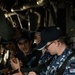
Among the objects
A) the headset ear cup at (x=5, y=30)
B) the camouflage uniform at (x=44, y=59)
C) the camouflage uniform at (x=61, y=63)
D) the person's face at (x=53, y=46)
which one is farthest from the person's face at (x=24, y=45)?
the person's face at (x=53, y=46)

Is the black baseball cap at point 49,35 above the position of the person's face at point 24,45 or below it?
above

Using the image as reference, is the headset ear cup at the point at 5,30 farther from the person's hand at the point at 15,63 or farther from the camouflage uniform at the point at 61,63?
the camouflage uniform at the point at 61,63

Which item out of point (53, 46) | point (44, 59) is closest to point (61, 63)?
point (53, 46)

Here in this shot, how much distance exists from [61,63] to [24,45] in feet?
3.57

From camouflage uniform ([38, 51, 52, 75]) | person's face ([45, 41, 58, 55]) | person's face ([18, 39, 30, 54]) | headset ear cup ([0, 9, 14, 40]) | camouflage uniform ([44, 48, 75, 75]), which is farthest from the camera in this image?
person's face ([18, 39, 30, 54])

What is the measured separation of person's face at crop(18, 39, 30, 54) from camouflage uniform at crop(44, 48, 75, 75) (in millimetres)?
792

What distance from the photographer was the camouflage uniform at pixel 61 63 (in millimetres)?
2377

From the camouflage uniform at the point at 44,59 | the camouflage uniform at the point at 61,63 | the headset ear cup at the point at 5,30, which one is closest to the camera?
the camouflage uniform at the point at 61,63

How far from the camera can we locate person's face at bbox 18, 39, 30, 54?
345 cm

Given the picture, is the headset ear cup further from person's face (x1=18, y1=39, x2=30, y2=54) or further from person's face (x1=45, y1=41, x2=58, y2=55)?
person's face (x1=45, y1=41, x2=58, y2=55)

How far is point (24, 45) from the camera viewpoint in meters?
3.53

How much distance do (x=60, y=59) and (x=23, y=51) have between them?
37.9 inches

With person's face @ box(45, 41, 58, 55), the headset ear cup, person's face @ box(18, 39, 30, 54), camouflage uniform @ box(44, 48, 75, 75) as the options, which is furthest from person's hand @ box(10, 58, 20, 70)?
person's face @ box(45, 41, 58, 55)

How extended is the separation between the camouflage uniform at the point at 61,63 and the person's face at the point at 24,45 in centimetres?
79
